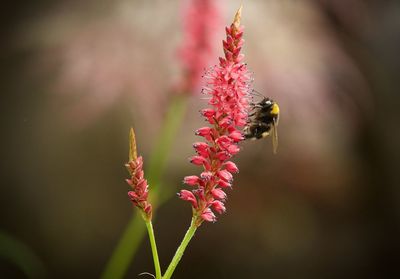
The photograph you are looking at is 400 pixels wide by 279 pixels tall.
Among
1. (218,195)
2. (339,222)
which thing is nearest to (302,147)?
(339,222)

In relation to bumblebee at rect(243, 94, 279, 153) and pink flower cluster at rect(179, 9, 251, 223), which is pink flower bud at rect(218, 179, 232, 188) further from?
bumblebee at rect(243, 94, 279, 153)

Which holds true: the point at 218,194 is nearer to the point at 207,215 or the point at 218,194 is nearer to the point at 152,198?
the point at 207,215

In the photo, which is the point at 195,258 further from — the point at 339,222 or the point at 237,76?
the point at 237,76

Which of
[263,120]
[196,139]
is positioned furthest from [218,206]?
[196,139]

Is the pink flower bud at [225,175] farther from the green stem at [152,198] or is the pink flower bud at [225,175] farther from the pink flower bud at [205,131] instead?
the green stem at [152,198]

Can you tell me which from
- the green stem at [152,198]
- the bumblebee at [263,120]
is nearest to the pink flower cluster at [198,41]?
the green stem at [152,198]

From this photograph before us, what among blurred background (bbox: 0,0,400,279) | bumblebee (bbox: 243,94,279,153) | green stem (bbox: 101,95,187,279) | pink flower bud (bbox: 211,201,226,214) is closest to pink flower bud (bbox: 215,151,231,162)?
pink flower bud (bbox: 211,201,226,214)

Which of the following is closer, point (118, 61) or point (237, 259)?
point (118, 61)
